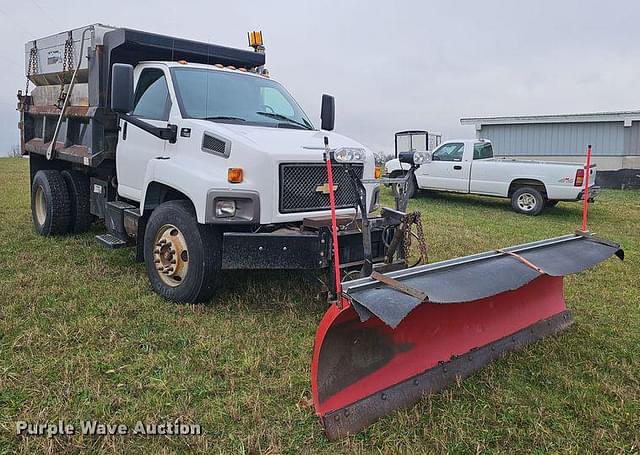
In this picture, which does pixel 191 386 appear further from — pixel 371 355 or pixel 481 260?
pixel 481 260

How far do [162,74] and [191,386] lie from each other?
342 centimetres

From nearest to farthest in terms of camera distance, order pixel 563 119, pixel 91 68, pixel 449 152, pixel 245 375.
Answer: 1. pixel 245 375
2. pixel 91 68
3. pixel 449 152
4. pixel 563 119

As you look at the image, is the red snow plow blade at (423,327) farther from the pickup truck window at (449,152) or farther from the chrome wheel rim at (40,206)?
the pickup truck window at (449,152)

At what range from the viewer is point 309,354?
3771 millimetres

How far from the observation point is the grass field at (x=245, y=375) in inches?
110

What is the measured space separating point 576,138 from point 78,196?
19839 millimetres

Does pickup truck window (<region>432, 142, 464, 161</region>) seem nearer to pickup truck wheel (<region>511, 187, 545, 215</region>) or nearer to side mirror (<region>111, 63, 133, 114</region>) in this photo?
pickup truck wheel (<region>511, 187, 545, 215</region>)

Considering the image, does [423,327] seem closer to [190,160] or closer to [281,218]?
[281,218]

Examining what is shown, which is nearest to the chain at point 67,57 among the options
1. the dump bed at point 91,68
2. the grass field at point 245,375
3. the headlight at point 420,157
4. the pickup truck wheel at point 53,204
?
the dump bed at point 91,68

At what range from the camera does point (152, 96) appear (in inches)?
212

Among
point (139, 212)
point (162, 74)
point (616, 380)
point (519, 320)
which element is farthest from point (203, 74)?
point (616, 380)

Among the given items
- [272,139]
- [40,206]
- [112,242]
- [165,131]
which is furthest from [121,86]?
[40,206]

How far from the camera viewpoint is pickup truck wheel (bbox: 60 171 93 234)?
723 cm

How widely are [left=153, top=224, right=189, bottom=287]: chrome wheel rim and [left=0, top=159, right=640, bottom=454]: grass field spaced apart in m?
0.26
